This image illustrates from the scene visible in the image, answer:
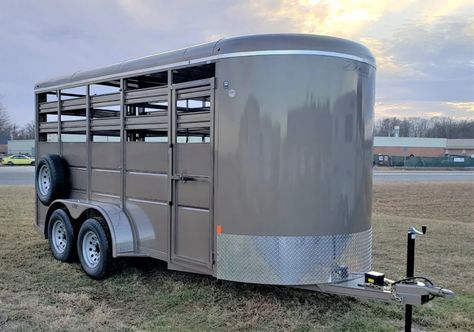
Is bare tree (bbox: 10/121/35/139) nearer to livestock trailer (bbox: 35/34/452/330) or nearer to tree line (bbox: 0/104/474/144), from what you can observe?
tree line (bbox: 0/104/474/144)

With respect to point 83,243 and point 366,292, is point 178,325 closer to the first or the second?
point 366,292

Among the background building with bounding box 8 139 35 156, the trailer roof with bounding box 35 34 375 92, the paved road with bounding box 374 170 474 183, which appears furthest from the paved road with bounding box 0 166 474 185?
the background building with bounding box 8 139 35 156

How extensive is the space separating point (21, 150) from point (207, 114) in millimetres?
63604

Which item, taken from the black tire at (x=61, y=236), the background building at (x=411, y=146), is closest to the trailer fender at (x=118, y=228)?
the black tire at (x=61, y=236)

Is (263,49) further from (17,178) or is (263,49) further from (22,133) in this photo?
(22,133)

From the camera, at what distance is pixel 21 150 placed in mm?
61188

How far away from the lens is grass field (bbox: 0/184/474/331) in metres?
4.38

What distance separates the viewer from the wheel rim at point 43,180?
22.8 feet

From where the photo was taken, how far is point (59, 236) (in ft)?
22.1

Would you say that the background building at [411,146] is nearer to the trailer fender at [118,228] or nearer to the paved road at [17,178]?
the paved road at [17,178]

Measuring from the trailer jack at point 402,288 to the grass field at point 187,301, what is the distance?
0.43 meters

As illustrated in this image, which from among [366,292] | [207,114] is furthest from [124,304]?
[366,292]

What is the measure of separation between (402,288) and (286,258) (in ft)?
3.40

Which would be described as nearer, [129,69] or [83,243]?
[129,69]
